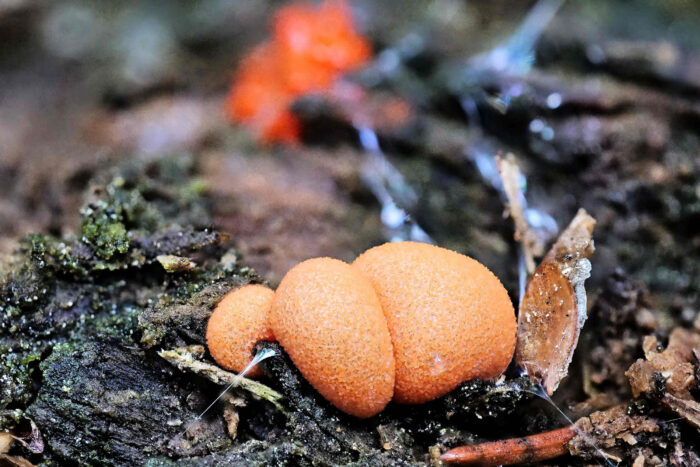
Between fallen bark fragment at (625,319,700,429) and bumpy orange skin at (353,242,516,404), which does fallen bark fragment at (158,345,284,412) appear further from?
fallen bark fragment at (625,319,700,429)

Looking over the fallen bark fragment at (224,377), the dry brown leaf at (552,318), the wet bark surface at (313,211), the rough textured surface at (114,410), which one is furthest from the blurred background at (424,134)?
the rough textured surface at (114,410)

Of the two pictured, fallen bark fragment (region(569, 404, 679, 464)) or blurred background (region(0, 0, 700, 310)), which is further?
blurred background (region(0, 0, 700, 310))

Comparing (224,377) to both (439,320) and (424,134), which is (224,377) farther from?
(424,134)

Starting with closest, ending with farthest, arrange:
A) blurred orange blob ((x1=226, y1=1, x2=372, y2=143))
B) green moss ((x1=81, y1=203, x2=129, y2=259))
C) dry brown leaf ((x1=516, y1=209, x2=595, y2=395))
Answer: dry brown leaf ((x1=516, y1=209, x2=595, y2=395)), green moss ((x1=81, y1=203, x2=129, y2=259)), blurred orange blob ((x1=226, y1=1, x2=372, y2=143))

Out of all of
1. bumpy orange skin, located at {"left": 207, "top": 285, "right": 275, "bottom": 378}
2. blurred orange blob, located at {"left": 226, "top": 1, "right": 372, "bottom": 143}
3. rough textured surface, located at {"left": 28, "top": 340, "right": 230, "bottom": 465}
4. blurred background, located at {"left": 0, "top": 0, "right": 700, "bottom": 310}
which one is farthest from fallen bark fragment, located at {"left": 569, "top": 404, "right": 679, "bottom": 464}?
blurred orange blob, located at {"left": 226, "top": 1, "right": 372, "bottom": 143}

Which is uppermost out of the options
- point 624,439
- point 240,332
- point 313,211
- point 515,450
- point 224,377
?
point 240,332

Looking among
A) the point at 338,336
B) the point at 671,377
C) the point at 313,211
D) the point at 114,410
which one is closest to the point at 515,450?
the point at 671,377

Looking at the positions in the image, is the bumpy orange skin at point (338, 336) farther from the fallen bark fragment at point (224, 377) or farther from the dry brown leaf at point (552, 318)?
the dry brown leaf at point (552, 318)
